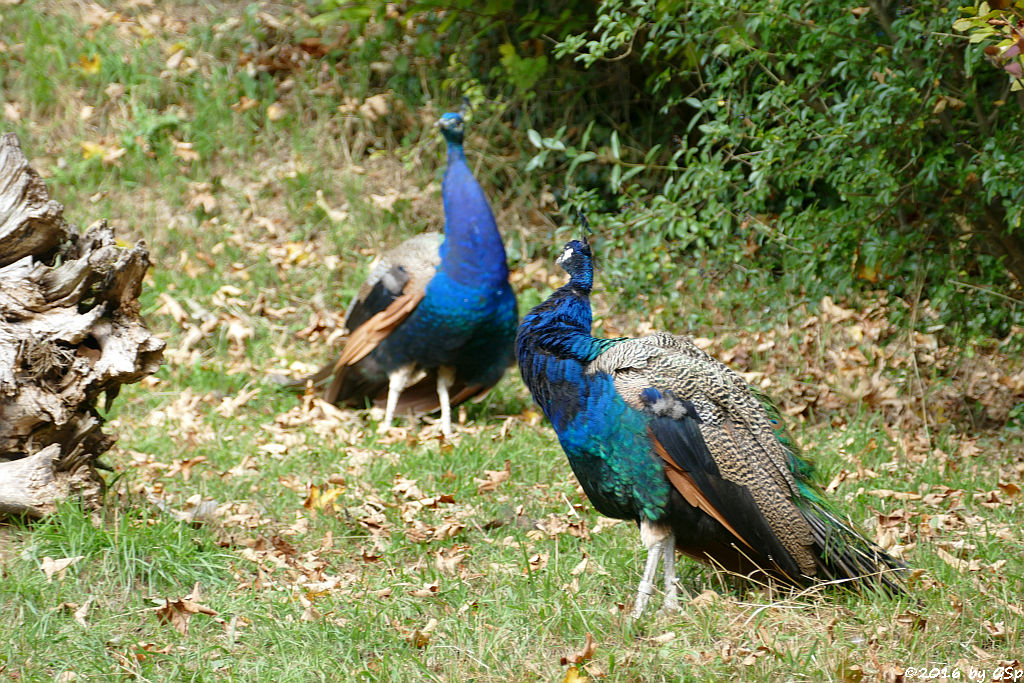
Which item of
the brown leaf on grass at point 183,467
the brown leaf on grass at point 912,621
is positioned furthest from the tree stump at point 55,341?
the brown leaf on grass at point 912,621

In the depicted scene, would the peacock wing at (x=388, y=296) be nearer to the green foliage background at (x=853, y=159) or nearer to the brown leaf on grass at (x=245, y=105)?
the green foliage background at (x=853, y=159)

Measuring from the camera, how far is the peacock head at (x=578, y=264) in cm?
415

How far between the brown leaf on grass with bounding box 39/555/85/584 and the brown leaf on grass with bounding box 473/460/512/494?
73.0 inches

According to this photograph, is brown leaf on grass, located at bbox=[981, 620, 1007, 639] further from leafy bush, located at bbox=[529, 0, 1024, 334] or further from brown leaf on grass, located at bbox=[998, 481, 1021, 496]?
leafy bush, located at bbox=[529, 0, 1024, 334]

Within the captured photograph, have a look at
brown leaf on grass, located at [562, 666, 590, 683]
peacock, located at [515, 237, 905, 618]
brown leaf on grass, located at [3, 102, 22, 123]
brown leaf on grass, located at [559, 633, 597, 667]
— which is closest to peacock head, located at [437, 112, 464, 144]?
peacock, located at [515, 237, 905, 618]

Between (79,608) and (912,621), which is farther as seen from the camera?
(79,608)

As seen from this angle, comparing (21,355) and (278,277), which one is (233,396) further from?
(21,355)

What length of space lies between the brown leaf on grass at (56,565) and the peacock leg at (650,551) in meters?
2.10

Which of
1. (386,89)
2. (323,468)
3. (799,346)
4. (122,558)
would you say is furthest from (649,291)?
(386,89)

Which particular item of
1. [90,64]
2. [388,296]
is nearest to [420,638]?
[388,296]

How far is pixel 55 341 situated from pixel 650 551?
7.91ft

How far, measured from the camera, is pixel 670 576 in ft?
13.0

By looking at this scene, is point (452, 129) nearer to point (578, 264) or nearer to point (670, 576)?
point (578, 264)

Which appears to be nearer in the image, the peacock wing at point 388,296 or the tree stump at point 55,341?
the tree stump at point 55,341
